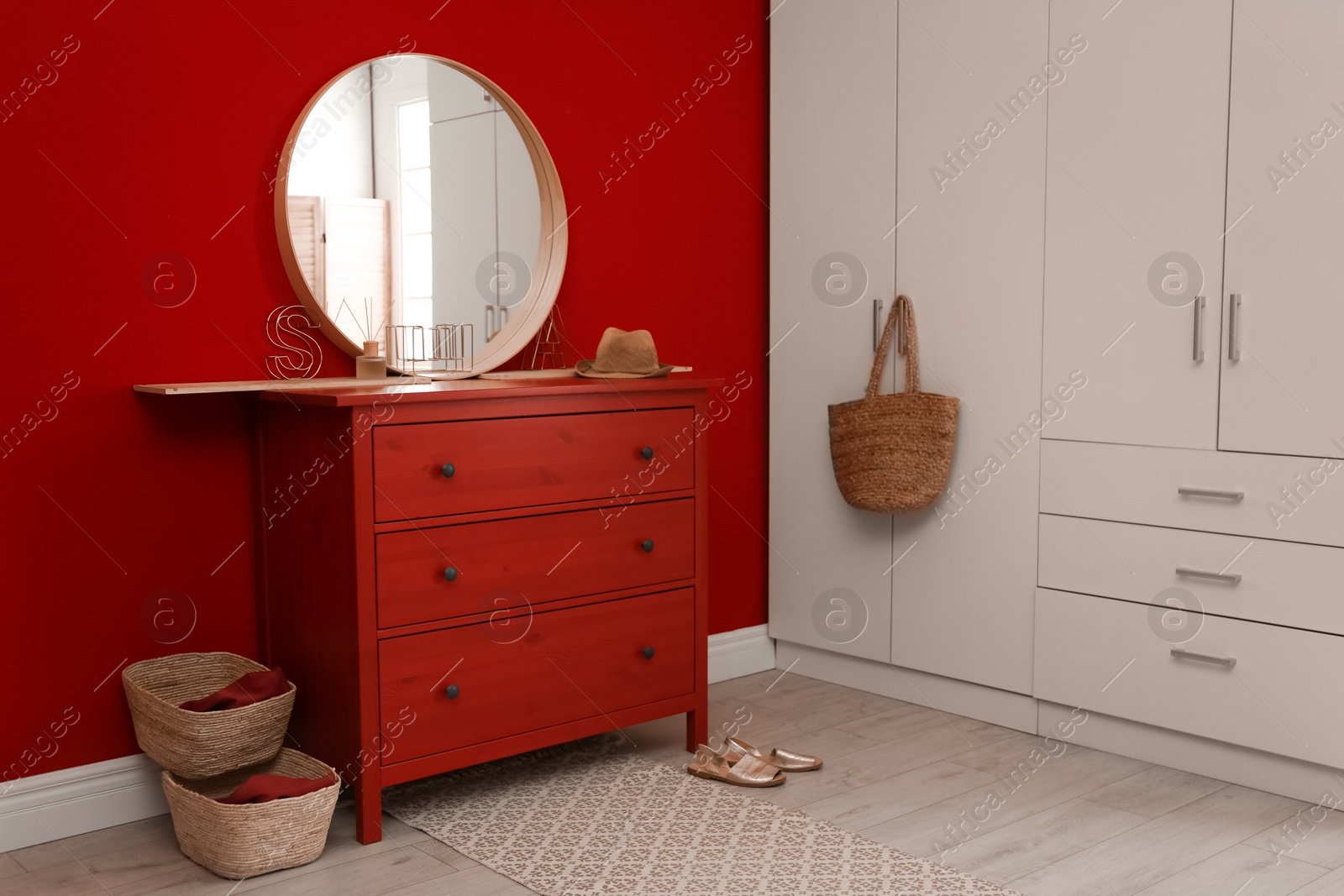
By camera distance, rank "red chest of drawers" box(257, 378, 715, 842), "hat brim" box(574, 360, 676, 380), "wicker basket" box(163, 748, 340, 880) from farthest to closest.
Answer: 1. "hat brim" box(574, 360, 676, 380)
2. "red chest of drawers" box(257, 378, 715, 842)
3. "wicker basket" box(163, 748, 340, 880)

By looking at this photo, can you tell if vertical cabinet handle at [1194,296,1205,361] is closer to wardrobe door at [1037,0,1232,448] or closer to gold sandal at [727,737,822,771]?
wardrobe door at [1037,0,1232,448]

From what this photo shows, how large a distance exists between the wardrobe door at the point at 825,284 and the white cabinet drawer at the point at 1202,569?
22.0 inches

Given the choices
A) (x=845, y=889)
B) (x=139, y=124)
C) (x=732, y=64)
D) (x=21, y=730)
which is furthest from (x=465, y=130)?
(x=845, y=889)

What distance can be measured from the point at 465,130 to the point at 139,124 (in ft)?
2.51

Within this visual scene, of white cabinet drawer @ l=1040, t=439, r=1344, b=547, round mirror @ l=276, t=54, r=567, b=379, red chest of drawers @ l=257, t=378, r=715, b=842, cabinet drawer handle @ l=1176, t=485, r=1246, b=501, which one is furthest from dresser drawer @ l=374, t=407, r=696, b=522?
cabinet drawer handle @ l=1176, t=485, r=1246, b=501

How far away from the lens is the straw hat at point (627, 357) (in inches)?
110

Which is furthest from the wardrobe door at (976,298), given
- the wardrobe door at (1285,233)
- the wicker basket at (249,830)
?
the wicker basket at (249,830)

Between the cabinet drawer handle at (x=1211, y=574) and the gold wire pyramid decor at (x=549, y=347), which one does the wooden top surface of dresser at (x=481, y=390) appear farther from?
the cabinet drawer handle at (x=1211, y=574)

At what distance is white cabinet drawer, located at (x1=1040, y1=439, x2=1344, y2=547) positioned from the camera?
8.20 ft

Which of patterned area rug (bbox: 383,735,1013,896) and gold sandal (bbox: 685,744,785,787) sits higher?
gold sandal (bbox: 685,744,785,787)

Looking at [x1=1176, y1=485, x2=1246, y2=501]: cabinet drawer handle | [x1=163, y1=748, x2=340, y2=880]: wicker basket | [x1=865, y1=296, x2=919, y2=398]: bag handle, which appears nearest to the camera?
[x1=163, y1=748, x2=340, y2=880]: wicker basket

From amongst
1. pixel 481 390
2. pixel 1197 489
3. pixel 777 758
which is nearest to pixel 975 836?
pixel 777 758

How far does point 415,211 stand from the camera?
285cm

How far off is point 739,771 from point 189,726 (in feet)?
3.91
